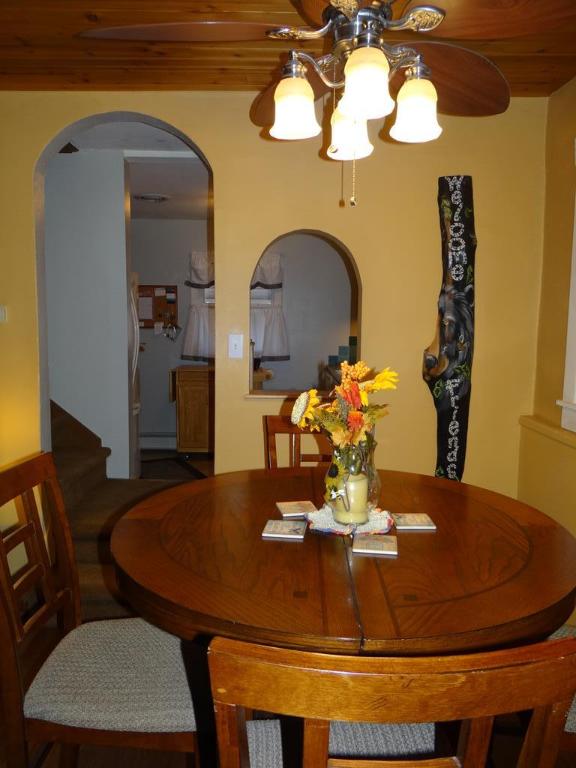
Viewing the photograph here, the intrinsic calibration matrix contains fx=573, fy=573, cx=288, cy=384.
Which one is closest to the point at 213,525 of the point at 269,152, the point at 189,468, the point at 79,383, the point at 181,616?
the point at 181,616

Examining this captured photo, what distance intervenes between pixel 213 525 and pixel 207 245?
506 centimetres

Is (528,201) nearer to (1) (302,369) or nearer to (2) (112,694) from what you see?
(2) (112,694)

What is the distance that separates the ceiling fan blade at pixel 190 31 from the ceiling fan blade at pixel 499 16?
1.24 ft

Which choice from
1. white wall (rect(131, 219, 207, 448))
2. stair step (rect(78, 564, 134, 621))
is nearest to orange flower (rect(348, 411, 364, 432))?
stair step (rect(78, 564, 134, 621))

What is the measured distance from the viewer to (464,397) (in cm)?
306

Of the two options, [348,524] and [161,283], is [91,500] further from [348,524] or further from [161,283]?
[161,283]

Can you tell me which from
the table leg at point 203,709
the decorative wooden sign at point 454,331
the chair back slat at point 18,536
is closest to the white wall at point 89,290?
the decorative wooden sign at point 454,331

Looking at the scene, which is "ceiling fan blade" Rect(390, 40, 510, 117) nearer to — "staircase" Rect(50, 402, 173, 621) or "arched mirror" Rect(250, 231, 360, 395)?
"staircase" Rect(50, 402, 173, 621)

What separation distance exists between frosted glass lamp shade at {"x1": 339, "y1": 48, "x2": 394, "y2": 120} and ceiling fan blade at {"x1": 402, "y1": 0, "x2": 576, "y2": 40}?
0.55 feet

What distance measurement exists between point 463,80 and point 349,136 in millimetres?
344

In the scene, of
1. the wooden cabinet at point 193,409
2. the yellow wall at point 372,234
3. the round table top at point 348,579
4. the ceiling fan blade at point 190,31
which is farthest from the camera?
the wooden cabinet at point 193,409

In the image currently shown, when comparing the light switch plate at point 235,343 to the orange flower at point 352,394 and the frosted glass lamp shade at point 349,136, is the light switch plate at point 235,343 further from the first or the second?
the orange flower at point 352,394

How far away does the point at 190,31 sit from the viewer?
1.42m

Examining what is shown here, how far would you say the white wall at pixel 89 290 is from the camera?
13.2ft
